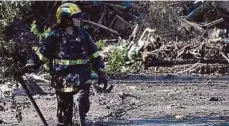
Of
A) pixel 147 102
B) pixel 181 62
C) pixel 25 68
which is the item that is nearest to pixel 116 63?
pixel 181 62

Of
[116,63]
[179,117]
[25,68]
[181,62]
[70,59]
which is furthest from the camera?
[181,62]

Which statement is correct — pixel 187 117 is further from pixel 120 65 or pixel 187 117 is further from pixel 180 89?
pixel 120 65

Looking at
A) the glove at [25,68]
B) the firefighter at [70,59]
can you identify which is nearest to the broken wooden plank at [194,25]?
the firefighter at [70,59]

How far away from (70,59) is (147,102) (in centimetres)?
432

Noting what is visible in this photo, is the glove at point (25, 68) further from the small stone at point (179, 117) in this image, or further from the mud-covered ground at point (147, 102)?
the small stone at point (179, 117)

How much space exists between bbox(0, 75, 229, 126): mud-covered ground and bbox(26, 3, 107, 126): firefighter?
666 millimetres

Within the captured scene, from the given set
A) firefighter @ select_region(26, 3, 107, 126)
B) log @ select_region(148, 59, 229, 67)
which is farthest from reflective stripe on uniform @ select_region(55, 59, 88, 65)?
log @ select_region(148, 59, 229, 67)

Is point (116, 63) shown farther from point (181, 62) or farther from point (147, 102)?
point (147, 102)

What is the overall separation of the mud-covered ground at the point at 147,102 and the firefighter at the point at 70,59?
0.67 metres

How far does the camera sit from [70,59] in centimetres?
756

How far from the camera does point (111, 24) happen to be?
23453 millimetres

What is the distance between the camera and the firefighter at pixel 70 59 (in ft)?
24.9

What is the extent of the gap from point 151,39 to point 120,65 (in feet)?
7.48

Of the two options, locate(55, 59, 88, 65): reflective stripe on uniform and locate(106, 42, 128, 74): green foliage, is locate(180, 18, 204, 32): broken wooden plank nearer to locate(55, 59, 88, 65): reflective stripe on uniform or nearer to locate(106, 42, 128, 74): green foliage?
locate(106, 42, 128, 74): green foliage
